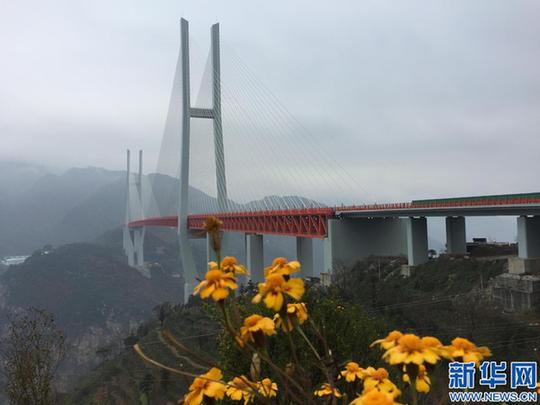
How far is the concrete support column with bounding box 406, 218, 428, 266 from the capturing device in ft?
83.1

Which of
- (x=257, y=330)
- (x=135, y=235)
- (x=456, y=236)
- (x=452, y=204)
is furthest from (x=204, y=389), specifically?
(x=135, y=235)

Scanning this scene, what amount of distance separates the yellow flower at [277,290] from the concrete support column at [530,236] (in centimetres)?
2043

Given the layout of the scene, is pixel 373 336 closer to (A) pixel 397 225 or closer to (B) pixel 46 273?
(A) pixel 397 225

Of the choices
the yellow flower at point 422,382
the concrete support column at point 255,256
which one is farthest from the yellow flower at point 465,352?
the concrete support column at point 255,256

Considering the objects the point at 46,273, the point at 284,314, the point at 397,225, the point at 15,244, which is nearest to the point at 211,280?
the point at 284,314

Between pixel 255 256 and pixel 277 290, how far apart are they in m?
36.4

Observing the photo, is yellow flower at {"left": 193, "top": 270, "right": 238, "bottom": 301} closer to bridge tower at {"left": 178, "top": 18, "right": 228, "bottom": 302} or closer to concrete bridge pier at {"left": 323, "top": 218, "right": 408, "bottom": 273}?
concrete bridge pier at {"left": 323, "top": 218, "right": 408, "bottom": 273}

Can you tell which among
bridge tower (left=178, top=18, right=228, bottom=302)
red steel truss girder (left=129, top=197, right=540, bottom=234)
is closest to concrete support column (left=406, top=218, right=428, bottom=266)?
red steel truss girder (left=129, top=197, right=540, bottom=234)

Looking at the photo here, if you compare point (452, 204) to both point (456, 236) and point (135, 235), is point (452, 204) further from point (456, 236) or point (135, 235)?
point (135, 235)

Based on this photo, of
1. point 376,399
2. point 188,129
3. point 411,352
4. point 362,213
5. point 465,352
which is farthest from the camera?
point 188,129

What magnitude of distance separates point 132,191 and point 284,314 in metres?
87.6

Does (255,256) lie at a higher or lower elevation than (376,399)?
lower

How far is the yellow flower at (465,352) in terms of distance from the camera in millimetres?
1557

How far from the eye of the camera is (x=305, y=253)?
33250 millimetres
